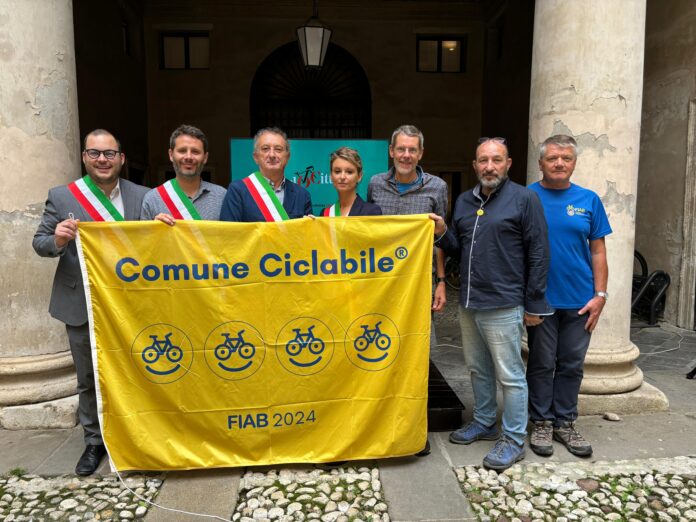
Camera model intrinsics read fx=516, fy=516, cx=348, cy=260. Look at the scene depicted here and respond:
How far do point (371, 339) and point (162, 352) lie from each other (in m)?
1.20

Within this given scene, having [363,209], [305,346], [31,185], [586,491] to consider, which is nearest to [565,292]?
[586,491]

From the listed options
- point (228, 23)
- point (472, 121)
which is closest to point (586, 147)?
point (472, 121)

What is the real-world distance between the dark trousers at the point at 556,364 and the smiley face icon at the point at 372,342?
3.09 feet

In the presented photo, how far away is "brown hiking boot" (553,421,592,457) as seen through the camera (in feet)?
10.7

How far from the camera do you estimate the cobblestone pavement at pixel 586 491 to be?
2717mm

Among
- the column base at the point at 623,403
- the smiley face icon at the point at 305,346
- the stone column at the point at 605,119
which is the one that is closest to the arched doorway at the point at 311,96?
the stone column at the point at 605,119

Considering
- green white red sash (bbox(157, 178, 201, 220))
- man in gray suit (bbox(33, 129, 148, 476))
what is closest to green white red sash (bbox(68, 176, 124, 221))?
man in gray suit (bbox(33, 129, 148, 476))

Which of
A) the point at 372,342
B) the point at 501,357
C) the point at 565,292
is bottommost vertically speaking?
the point at 501,357

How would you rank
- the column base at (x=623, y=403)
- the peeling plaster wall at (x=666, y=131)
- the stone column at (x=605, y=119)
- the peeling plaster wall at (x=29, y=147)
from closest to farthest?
1. the peeling plaster wall at (x=29, y=147)
2. the stone column at (x=605, y=119)
3. the column base at (x=623, y=403)
4. the peeling plaster wall at (x=666, y=131)

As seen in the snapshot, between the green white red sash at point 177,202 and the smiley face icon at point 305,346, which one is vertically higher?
the green white red sash at point 177,202

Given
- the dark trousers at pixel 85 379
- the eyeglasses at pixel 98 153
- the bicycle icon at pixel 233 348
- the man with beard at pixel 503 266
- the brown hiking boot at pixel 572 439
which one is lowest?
the brown hiking boot at pixel 572 439

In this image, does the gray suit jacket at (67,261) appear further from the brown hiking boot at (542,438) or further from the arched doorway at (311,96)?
the arched doorway at (311,96)

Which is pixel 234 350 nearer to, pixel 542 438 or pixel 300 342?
pixel 300 342

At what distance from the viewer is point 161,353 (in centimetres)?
294
